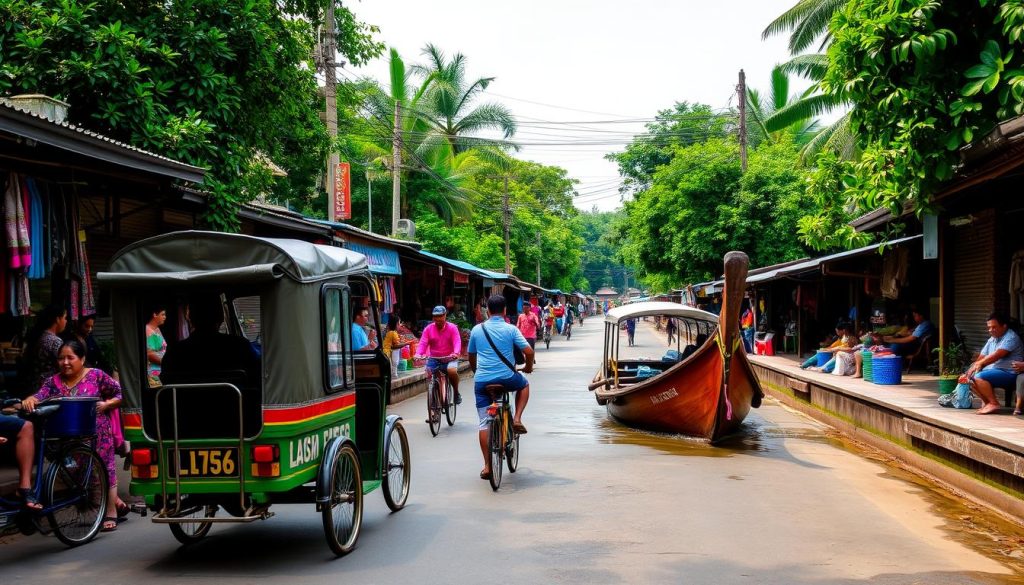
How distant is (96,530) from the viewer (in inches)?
257

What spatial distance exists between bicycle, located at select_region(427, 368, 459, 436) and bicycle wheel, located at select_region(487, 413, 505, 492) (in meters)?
3.74

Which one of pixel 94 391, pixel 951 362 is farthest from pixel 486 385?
pixel 951 362

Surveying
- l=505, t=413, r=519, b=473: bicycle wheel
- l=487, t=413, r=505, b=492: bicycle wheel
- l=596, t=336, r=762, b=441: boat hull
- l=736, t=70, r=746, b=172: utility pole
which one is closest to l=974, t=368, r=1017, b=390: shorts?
l=596, t=336, r=762, b=441: boat hull

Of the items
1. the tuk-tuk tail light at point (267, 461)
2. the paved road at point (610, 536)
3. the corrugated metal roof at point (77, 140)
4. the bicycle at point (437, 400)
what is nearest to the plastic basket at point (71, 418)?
the paved road at point (610, 536)

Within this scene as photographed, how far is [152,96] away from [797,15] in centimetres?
1804

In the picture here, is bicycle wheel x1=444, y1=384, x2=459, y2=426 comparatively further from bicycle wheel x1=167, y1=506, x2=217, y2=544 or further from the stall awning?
bicycle wheel x1=167, y1=506, x2=217, y2=544

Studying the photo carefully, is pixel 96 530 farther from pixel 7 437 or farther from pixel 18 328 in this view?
pixel 18 328

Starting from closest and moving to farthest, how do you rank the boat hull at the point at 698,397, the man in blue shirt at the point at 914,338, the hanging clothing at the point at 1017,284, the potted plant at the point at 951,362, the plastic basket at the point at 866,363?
the boat hull at the point at 698,397
the hanging clothing at the point at 1017,284
the potted plant at the point at 951,362
the plastic basket at the point at 866,363
the man in blue shirt at the point at 914,338

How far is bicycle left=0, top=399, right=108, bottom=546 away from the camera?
5.98 m

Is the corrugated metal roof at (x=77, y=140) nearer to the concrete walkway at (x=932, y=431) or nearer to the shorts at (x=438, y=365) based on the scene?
the shorts at (x=438, y=365)

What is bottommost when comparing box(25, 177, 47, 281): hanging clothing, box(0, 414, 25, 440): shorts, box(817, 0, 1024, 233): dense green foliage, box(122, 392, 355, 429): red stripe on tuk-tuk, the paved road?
the paved road

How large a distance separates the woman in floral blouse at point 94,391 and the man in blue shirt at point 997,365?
905 cm

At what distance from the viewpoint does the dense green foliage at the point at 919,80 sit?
8.80 m

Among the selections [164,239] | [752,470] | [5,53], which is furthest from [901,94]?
[5,53]
